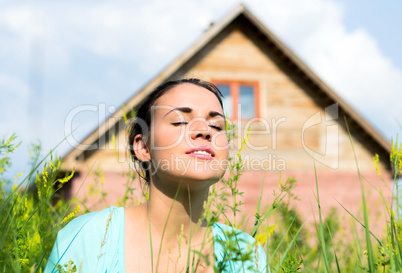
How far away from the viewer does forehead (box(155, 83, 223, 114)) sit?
2.14 m

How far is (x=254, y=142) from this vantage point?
11.0 metres

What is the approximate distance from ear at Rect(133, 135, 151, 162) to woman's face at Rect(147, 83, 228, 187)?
0.23ft

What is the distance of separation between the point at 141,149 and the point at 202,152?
1.61 ft

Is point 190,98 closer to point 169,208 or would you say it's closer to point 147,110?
point 147,110

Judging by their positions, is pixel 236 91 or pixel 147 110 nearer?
pixel 147 110

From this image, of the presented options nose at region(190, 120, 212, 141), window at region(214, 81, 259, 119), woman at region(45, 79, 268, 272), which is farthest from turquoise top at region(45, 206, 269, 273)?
window at region(214, 81, 259, 119)

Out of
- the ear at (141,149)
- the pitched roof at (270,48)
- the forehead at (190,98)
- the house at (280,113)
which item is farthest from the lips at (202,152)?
the house at (280,113)

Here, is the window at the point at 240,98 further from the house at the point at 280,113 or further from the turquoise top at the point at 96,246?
the turquoise top at the point at 96,246

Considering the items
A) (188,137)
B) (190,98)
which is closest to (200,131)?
(188,137)

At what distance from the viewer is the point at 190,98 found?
84.9 inches

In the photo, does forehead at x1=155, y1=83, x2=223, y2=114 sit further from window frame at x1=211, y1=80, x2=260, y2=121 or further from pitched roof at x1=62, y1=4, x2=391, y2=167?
window frame at x1=211, y1=80, x2=260, y2=121

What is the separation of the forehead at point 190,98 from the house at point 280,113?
854 cm

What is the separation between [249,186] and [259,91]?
7.91ft

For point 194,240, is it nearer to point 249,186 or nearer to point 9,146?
point 9,146
